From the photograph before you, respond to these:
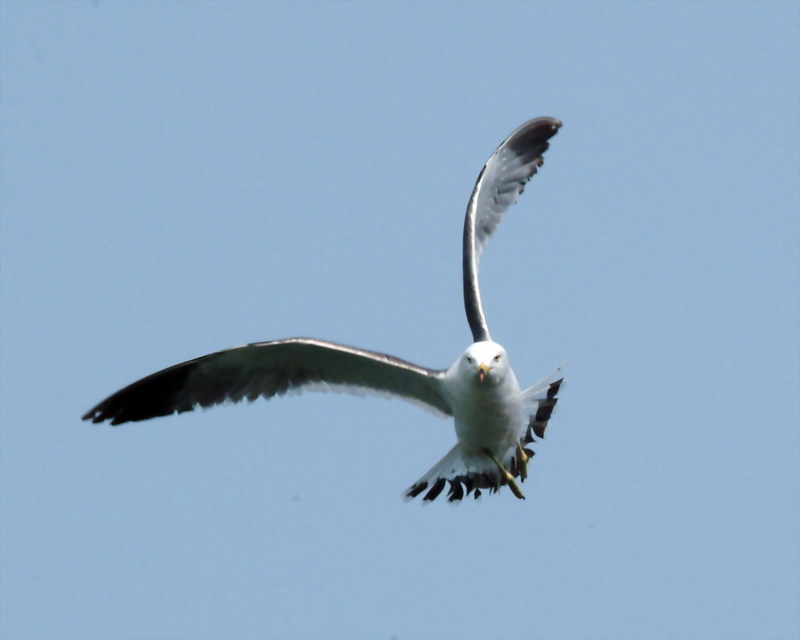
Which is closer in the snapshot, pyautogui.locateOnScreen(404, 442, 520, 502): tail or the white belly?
the white belly

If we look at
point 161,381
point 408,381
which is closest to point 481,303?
point 408,381

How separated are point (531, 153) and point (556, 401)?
3362mm

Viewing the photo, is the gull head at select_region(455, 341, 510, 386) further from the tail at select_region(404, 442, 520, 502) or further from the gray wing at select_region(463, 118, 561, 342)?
the gray wing at select_region(463, 118, 561, 342)

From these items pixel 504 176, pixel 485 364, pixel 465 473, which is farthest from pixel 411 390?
pixel 504 176

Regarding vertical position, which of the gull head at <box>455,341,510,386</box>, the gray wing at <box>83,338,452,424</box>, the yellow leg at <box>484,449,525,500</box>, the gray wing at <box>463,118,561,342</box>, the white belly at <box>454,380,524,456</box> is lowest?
the yellow leg at <box>484,449,525,500</box>

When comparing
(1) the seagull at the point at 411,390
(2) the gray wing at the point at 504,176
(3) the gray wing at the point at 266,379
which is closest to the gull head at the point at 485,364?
(1) the seagull at the point at 411,390

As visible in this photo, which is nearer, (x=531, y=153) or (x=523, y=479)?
(x=523, y=479)

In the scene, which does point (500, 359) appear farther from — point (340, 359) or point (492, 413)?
point (340, 359)

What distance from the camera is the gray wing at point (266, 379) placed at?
10.8m

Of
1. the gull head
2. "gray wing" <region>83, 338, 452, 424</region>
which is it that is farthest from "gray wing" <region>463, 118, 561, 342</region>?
the gull head

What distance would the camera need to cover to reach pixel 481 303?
433 inches

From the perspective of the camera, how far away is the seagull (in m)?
10.5

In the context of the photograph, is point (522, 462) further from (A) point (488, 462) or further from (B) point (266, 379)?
(B) point (266, 379)

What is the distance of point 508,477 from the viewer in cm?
1087
